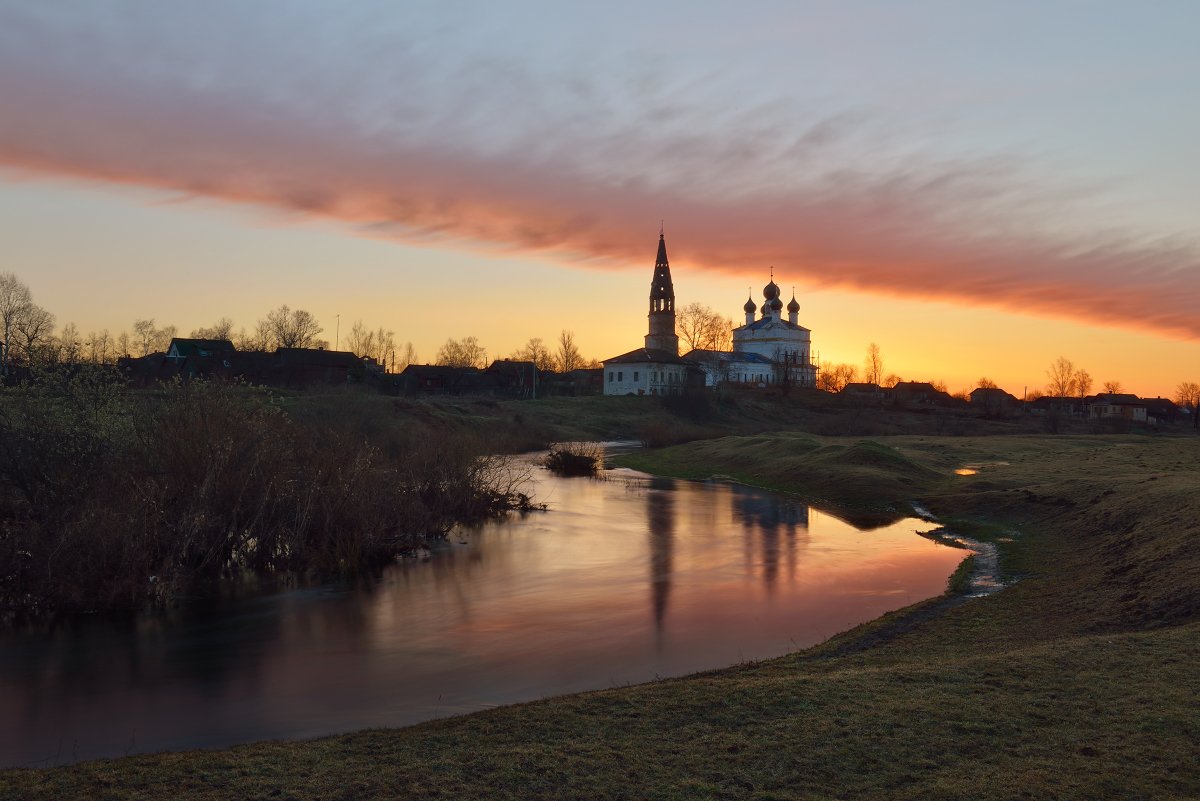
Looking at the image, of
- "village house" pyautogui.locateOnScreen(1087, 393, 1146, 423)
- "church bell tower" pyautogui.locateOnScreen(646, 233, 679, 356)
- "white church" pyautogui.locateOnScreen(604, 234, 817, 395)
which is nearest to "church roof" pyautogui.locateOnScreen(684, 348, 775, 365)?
"white church" pyautogui.locateOnScreen(604, 234, 817, 395)

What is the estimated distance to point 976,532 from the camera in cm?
2969

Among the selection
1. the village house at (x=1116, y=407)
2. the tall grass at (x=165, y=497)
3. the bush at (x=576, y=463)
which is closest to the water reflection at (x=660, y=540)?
the bush at (x=576, y=463)

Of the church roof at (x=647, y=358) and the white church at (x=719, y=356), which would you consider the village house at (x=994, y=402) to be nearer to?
the white church at (x=719, y=356)

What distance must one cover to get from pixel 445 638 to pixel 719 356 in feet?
407

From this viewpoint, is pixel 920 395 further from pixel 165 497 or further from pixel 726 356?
pixel 165 497

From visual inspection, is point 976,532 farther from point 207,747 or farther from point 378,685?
point 207,747

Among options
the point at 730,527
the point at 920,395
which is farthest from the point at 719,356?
the point at 730,527

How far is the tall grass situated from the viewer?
61.9 ft

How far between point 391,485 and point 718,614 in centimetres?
1168

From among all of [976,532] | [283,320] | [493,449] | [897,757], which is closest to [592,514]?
[493,449]

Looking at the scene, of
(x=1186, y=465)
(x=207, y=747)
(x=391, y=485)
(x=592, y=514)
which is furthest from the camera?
(x=1186, y=465)

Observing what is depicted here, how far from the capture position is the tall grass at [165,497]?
18875 millimetres

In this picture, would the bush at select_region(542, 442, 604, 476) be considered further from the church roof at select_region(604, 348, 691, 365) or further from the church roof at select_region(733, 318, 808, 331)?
the church roof at select_region(733, 318, 808, 331)

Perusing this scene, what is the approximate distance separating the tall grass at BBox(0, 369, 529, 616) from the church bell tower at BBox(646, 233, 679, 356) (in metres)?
Answer: 123
